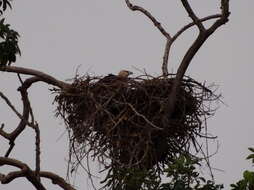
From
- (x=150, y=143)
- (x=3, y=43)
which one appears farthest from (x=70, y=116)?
(x=3, y=43)

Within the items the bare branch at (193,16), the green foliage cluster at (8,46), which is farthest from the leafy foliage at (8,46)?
the bare branch at (193,16)

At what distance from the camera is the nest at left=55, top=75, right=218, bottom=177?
8859mm

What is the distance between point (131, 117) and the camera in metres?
8.97

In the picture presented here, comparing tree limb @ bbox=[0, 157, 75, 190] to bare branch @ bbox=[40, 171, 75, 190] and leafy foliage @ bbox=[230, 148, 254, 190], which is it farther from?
leafy foliage @ bbox=[230, 148, 254, 190]

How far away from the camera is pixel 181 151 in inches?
356

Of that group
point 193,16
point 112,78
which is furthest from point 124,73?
point 193,16

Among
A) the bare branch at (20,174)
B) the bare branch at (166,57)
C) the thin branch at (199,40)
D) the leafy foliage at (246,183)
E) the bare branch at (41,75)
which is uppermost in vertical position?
the bare branch at (166,57)

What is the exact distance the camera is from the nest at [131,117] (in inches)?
349

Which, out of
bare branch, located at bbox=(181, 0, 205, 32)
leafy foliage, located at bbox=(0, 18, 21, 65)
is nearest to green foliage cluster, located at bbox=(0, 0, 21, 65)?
leafy foliage, located at bbox=(0, 18, 21, 65)

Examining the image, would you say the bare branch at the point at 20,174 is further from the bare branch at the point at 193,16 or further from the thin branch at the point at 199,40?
the bare branch at the point at 193,16

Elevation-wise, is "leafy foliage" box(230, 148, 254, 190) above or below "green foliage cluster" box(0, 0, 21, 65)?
below

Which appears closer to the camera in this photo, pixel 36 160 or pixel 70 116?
pixel 36 160

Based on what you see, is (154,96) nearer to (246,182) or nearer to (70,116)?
(70,116)

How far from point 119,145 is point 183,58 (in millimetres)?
979
